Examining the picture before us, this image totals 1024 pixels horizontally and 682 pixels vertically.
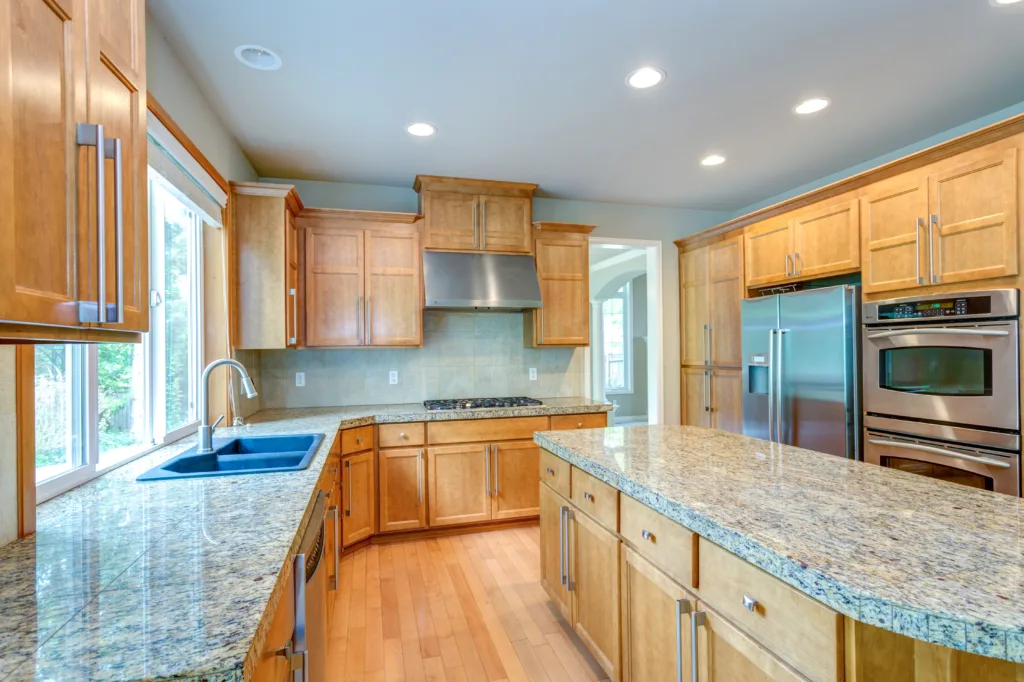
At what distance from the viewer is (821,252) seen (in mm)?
3193

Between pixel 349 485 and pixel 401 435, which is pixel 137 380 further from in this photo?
pixel 401 435

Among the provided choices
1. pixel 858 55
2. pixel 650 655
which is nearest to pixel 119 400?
pixel 650 655

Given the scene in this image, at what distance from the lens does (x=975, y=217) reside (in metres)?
2.37

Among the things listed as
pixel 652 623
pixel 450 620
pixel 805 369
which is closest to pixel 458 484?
pixel 450 620

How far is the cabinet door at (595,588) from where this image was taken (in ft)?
5.65

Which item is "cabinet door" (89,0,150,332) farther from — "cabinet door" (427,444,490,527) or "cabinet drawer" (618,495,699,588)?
"cabinet door" (427,444,490,527)

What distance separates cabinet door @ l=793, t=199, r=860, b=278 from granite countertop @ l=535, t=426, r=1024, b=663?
5.66 ft

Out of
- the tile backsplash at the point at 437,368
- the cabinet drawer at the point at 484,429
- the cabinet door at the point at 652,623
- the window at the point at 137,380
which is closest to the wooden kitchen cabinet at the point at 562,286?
the tile backsplash at the point at 437,368

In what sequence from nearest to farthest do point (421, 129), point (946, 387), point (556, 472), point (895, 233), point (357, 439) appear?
point (556, 472), point (946, 387), point (895, 233), point (421, 129), point (357, 439)

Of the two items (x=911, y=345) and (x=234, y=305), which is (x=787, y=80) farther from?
(x=234, y=305)

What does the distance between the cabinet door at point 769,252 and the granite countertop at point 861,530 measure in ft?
6.48

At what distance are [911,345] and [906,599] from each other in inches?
90.5

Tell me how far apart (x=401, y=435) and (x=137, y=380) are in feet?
5.10

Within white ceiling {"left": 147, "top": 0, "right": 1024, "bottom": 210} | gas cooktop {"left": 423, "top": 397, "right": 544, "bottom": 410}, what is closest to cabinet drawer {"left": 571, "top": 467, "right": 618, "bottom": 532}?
gas cooktop {"left": 423, "top": 397, "right": 544, "bottom": 410}
